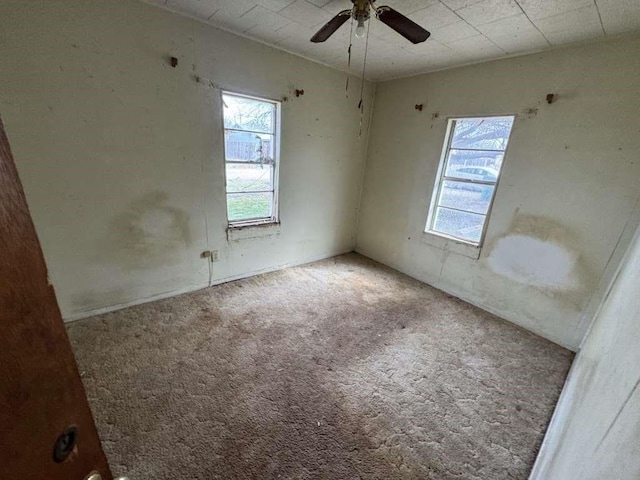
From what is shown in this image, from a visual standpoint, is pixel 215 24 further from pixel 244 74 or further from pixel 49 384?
pixel 49 384

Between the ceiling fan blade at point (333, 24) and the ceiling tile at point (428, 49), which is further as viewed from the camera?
the ceiling tile at point (428, 49)

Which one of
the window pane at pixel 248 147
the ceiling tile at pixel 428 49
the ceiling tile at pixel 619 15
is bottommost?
the window pane at pixel 248 147

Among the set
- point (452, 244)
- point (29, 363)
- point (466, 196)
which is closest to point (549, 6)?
point (466, 196)

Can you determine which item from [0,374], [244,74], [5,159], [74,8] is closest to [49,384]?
[0,374]

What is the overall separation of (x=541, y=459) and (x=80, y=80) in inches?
141

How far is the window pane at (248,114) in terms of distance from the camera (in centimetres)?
249

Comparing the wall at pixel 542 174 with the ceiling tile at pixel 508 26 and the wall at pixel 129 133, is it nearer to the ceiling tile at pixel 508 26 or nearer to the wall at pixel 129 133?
the ceiling tile at pixel 508 26

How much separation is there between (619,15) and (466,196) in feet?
5.05

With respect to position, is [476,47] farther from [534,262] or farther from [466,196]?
[534,262]

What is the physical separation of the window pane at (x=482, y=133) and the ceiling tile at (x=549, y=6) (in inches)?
34.9

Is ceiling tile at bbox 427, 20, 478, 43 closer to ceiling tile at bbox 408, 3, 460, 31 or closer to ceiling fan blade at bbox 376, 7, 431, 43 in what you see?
ceiling tile at bbox 408, 3, 460, 31

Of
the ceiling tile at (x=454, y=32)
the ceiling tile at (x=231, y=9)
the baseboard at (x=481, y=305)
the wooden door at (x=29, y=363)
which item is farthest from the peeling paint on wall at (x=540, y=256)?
the wooden door at (x=29, y=363)

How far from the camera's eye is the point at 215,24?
2.17 m

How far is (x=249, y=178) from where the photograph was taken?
9.24 feet
